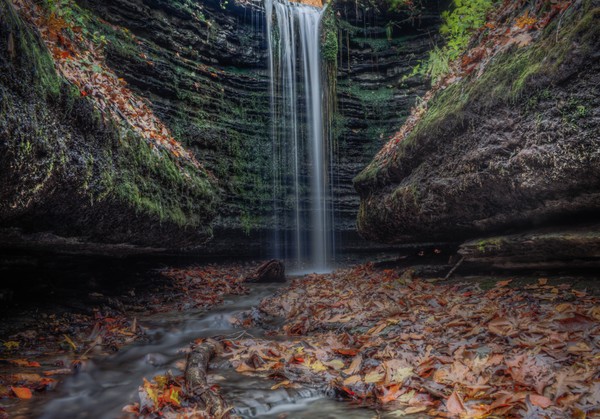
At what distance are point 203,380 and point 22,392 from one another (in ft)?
4.13

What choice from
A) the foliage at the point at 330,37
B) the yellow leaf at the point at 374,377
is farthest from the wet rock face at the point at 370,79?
the yellow leaf at the point at 374,377

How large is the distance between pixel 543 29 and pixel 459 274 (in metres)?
3.23

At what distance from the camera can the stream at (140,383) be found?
2.50m


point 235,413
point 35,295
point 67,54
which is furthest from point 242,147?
point 235,413

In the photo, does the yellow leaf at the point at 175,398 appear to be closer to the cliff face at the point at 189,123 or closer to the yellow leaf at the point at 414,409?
the yellow leaf at the point at 414,409

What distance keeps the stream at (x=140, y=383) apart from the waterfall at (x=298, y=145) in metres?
8.59

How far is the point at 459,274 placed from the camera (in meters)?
5.30

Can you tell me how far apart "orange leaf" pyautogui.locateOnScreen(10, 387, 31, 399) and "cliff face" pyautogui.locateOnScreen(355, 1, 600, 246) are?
478 cm

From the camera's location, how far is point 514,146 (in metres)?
4.07

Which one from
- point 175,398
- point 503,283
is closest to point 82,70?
point 175,398

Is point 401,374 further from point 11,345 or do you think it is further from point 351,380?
point 11,345

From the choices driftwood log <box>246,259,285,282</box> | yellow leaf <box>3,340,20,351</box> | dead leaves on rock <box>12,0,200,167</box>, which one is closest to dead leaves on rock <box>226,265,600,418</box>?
yellow leaf <box>3,340,20,351</box>

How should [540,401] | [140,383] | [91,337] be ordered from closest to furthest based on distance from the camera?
[540,401], [140,383], [91,337]

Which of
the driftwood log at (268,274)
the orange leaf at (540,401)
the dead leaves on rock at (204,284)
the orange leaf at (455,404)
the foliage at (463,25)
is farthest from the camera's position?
the driftwood log at (268,274)
